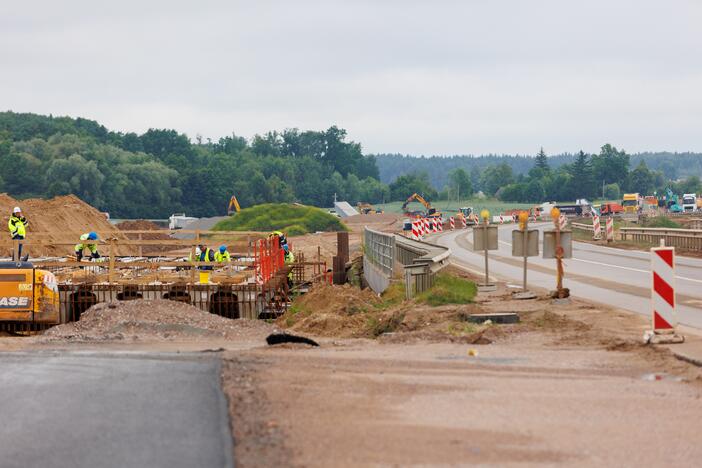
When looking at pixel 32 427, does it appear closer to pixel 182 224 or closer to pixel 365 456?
pixel 365 456

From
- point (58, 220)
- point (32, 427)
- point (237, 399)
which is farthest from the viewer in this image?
point (58, 220)

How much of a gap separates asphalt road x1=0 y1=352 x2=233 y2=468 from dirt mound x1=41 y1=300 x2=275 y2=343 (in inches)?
214

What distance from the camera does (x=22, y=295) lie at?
77.4ft

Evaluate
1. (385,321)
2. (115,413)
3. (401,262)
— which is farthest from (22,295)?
(401,262)

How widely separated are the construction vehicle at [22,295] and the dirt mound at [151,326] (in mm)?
1997

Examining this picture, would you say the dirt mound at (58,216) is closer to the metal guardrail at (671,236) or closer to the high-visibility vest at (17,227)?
the high-visibility vest at (17,227)

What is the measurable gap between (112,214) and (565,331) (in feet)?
406

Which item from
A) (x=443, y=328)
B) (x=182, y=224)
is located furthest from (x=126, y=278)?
(x=182, y=224)

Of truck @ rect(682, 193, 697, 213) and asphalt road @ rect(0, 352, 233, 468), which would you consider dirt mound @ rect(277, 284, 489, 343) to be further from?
truck @ rect(682, 193, 697, 213)

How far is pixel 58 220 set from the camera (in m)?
65.7

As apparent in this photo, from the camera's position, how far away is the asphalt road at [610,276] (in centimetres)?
2195

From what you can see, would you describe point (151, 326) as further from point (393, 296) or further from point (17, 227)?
point (17, 227)

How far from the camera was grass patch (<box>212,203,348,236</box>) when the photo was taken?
9538 cm

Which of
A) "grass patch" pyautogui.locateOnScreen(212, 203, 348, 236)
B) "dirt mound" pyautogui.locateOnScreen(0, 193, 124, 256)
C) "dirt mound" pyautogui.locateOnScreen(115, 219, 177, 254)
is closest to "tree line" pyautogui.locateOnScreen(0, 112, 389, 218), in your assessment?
"grass patch" pyautogui.locateOnScreen(212, 203, 348, 236)
